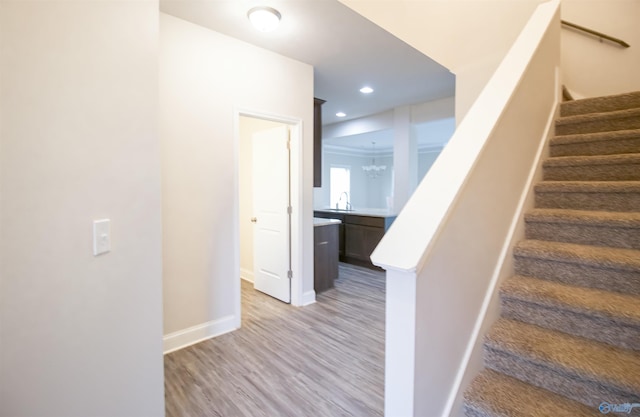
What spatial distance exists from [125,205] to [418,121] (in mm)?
4703

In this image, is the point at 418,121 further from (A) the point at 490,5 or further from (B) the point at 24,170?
Answer: (B) the point at 24,170

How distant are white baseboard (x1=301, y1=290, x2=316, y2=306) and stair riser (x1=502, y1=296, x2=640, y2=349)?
91.7 inches

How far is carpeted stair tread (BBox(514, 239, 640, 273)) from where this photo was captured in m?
1.38

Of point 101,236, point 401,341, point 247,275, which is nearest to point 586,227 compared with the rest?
point 401,341

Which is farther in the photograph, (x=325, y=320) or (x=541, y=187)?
(x=325, y=320)

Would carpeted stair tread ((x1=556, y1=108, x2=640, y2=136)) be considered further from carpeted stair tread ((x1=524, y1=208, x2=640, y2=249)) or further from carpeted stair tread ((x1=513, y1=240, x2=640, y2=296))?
carpeted stair tread ((x1=513, y1=240, x2=640, y2=296))

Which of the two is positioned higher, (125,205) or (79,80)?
(79,80)

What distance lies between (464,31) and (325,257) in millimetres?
2876

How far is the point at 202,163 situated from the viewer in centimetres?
273

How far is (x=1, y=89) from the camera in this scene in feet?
3.04

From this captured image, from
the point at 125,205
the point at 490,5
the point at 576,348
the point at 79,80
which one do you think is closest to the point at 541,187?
the point at 576,348

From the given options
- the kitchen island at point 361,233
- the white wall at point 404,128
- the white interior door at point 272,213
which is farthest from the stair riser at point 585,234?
the white wall at point 404,128

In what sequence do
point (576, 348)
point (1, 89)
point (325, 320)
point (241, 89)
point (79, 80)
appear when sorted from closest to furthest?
point (1, 89), point (79, 80), point (576, 348), point (241, 89), point (325, 320)

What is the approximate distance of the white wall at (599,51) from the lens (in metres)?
3.13
